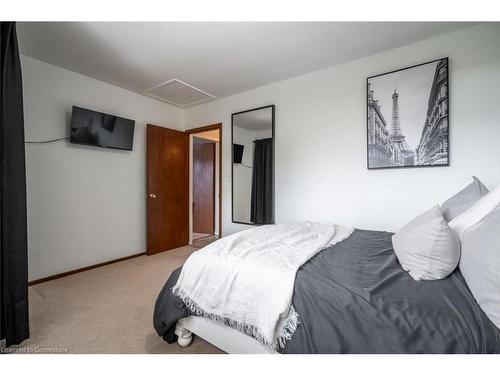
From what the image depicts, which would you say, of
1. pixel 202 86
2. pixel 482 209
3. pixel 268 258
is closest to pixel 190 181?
pixel 202 86

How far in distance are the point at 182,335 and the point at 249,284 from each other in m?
0.71

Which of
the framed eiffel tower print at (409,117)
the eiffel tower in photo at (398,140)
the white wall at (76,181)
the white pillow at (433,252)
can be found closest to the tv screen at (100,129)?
the white wall at (76,181)

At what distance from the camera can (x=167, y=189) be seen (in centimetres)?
370

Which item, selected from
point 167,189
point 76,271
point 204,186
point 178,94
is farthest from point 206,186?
point 76,271

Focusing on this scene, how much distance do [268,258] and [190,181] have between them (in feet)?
10.1

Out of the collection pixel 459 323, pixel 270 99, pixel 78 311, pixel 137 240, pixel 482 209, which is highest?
pixel 270 99

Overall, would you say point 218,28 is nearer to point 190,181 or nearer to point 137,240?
point 190,181

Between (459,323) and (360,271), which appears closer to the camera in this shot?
(459,323)

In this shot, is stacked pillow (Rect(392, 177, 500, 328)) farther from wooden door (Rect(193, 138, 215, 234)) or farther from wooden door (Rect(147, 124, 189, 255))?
wooden door (Rect(193, 138, 215, 234))

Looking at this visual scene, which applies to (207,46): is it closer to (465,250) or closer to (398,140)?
(398,140)

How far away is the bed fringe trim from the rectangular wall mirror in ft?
6.10

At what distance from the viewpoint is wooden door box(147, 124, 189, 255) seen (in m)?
3.48

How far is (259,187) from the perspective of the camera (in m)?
3.24

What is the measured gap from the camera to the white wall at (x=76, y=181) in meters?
2.47
